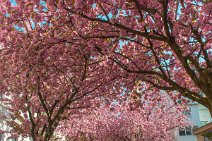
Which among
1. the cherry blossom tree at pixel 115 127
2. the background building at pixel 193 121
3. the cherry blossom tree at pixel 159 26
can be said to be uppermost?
the background building at pixel 193 121

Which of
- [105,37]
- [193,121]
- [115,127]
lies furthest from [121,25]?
[193,121]

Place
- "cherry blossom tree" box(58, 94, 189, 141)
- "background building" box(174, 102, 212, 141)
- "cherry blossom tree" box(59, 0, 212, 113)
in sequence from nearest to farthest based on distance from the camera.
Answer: "cherry blossom tree" box(59, 0, 212, 113) < "cherry blossom tree" box(58, 94, 189, 141) < "background building" box(174, 102, 212, 141)

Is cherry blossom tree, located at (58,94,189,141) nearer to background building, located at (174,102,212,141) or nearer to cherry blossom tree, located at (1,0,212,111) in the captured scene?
background building, located at (174,102,212,141)

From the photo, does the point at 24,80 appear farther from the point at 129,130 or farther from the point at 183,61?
the point at 129,130

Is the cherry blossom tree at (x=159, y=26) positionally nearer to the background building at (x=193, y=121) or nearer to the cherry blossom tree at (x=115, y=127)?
the cherry blossom tree at (x=115, y=127)

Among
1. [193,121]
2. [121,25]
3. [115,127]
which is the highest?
[193,121]

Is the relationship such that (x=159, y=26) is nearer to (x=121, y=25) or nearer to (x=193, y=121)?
(x=121, y=25)

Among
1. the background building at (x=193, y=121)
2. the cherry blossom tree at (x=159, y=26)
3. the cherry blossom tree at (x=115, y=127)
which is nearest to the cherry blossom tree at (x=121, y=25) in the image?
the cherry blossom tree at (x=159, y=26)

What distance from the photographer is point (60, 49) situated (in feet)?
32.8

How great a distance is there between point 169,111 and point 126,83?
75.9ft

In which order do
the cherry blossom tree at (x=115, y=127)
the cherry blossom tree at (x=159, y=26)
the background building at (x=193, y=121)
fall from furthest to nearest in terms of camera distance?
the background building at (x=193, y=121), the cherry blossom tree at (x=115, y=127), the cherry blossom tree at (x=159, y=26)

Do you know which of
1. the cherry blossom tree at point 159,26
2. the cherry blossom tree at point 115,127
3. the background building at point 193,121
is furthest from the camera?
the background building at point 193,121

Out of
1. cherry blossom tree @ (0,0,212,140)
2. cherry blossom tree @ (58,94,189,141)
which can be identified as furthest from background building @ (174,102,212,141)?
cherry blossom tree @ (0,0,212,140)

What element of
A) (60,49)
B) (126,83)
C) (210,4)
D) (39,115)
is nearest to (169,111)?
(39,115)
